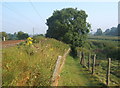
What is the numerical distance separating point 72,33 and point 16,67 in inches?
943

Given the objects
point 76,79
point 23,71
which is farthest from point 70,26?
point 23,71

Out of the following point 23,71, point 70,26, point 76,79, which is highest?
point 70,26

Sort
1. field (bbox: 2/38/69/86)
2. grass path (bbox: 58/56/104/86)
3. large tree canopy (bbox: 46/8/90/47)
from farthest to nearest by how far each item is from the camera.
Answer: large tree canopy (bbox: 46/8/90/47)
grass path (bbox: 58/56/104/86)
field (bbox: 2/38/69/86)

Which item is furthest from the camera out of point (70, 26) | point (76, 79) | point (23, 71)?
point (70, 26)

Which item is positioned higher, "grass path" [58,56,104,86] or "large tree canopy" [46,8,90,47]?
"large tree canopy" [46,8,90,47]

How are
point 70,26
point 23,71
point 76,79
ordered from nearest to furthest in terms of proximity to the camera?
point 23,71, point 76,79, point 70,26

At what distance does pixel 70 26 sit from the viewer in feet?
89.7

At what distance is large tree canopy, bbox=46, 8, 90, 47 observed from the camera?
1054 inches

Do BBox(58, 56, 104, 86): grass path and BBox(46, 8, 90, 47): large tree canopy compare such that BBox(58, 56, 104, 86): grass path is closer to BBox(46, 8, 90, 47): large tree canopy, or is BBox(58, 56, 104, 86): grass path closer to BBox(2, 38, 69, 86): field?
BBox(2, 38, 69, 86): field

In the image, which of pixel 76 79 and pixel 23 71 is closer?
pixel 23 71

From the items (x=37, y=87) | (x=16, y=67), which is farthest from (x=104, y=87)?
(x=16, y=67)

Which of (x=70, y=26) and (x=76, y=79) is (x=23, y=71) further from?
(x=70, y=26)

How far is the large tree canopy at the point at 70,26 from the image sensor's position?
1054 inches

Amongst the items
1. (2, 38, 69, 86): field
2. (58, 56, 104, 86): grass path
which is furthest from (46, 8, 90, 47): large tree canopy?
(2, 38, 69, 86): field
